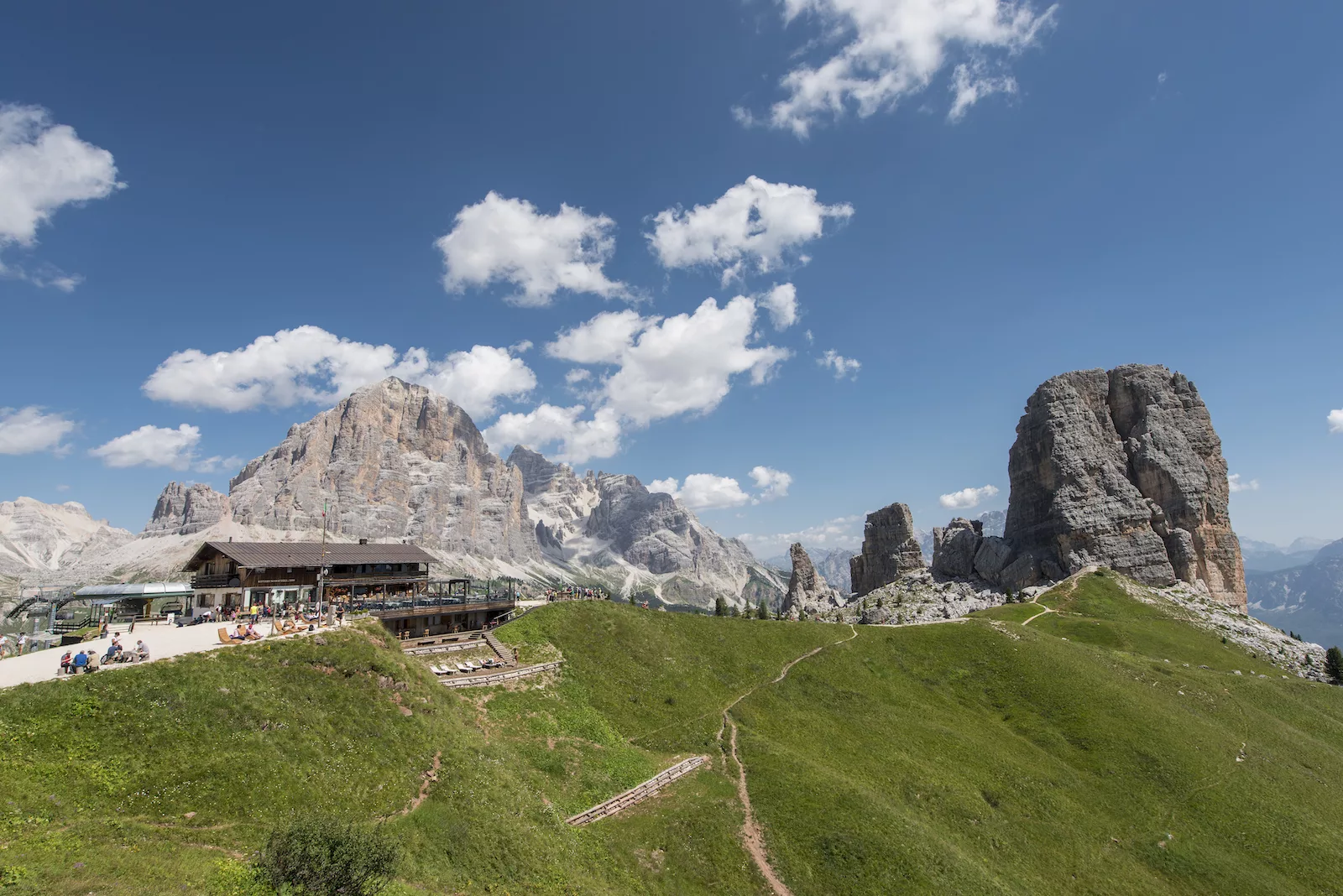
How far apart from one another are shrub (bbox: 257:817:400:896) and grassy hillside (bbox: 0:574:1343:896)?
1.51 m

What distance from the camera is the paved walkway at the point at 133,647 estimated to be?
29.9m

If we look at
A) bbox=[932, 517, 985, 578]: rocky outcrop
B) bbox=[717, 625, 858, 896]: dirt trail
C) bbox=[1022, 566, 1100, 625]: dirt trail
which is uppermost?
bbox=[932, 517, 985, 578]: rocky outcrop

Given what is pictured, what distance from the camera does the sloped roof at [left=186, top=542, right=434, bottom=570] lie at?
55500 millimetres

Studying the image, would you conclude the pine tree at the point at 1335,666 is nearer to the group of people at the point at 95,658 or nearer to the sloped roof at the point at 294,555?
the sloped roof at the point at 294,555

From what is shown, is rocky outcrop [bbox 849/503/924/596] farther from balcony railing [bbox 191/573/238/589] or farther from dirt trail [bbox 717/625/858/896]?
balcony railing [bbox 191/573/238/589]

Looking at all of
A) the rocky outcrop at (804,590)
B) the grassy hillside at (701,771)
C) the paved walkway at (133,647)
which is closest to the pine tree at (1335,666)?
the grassy hillside at (701,771)

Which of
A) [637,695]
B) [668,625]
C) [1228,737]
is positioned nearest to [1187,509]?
[1228,737]

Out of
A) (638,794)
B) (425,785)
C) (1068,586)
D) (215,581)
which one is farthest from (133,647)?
(1068,586)

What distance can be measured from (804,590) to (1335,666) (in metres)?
111

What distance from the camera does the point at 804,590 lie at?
178 meters

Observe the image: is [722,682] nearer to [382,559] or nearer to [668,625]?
[668,625]

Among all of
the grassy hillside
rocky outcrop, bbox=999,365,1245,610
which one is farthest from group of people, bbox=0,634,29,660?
rocky outcrop, bbox=999,365,1245,610

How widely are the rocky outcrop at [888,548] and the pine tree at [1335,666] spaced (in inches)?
3170

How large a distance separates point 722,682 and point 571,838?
27.5 metres
